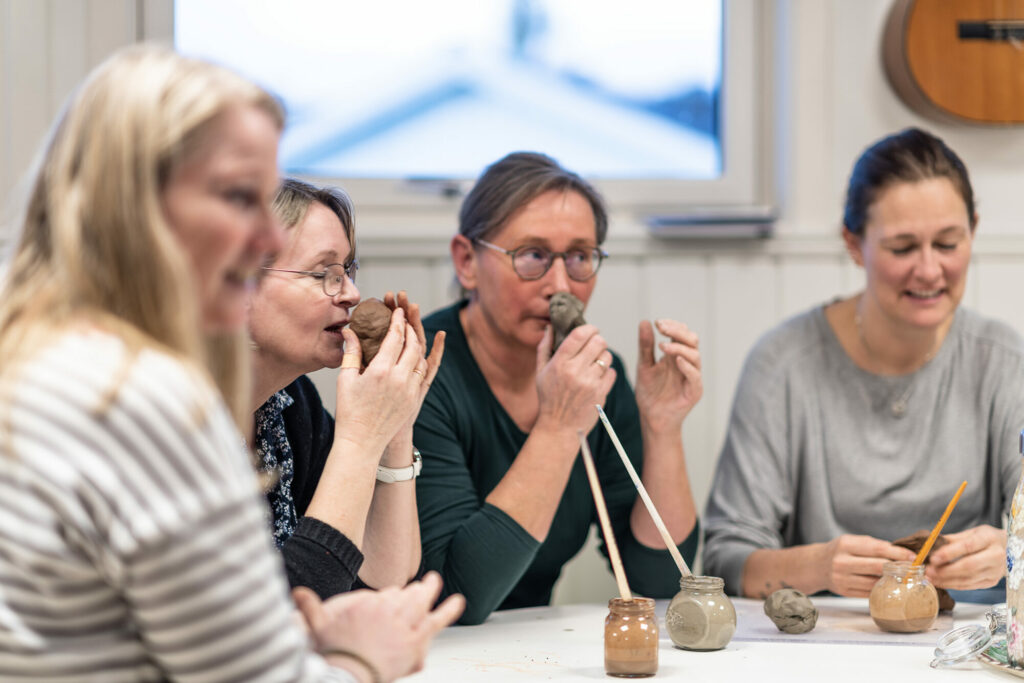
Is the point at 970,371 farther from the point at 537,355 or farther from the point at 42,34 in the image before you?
the point at 42,34

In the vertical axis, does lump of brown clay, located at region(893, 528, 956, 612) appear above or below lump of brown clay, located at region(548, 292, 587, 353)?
below

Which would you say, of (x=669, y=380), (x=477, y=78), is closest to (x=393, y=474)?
(x=669, y=380)

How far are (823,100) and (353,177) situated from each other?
113 centimetres

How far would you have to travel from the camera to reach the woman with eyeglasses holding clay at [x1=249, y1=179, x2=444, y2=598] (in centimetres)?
133

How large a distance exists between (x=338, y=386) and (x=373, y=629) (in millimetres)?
507

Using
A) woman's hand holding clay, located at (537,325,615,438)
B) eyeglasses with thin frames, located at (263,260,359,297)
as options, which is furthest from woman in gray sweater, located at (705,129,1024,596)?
eyeglasses with thin frames, located at (263,260,359,297)

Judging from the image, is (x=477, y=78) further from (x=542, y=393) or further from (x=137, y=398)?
(x=137, y=398)

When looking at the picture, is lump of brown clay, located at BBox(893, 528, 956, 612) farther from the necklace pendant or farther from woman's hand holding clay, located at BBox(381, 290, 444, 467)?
woman's hand holding clay, located at BBox(381, 290, 444, 467)

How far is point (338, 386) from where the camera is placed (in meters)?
1.35

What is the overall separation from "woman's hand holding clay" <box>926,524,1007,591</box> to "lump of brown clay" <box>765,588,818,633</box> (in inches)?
9.8

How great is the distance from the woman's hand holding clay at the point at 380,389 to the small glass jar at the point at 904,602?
68 cm

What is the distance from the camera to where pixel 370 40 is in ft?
8.05

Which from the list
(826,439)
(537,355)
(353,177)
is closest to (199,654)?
(537,355)

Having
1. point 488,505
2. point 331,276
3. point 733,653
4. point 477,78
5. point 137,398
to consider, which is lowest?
point 733,653
